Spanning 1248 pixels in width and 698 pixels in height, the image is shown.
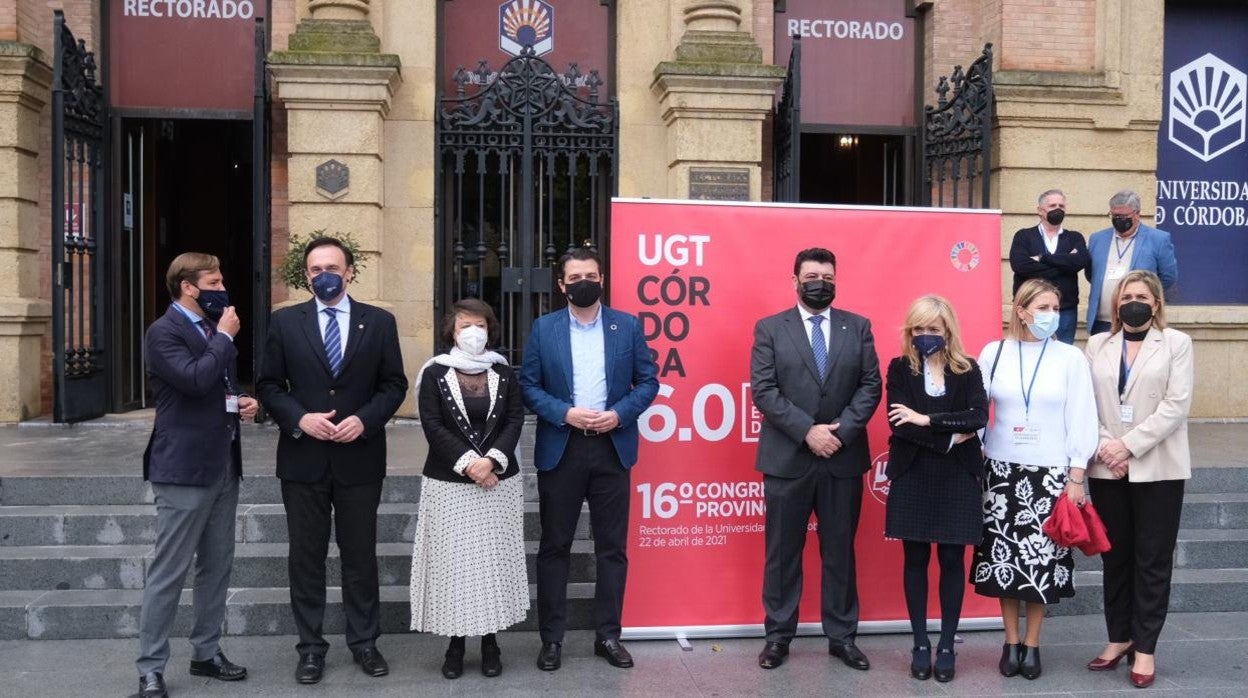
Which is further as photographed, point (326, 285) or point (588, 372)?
point (588, 372)

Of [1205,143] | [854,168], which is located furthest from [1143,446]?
[854,168]

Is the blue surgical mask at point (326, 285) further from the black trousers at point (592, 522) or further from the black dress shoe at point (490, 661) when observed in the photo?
the black dress shoe at point (490, 661)

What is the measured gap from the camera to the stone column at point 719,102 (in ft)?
36.2

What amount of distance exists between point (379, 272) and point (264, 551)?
4378 millimetres

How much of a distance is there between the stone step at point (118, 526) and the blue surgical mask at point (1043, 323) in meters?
3.16

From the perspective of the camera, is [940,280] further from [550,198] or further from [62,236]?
[62,236]

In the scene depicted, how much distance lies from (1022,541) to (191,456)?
4.07 meters

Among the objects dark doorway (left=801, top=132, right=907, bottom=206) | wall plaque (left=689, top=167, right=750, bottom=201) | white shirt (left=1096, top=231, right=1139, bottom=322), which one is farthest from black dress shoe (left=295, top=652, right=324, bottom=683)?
dark doorway (left=801, top=132, right=907, bottom=206)

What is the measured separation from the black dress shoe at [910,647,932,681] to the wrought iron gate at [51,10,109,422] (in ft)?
26.4

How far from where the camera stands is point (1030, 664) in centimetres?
579

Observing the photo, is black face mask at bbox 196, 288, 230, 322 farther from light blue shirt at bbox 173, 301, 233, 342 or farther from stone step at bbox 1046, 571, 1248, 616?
stone step at bbox 1046, 571, 1248, 616

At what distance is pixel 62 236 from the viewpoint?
33.4 feet

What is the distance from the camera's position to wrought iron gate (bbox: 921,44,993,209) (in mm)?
11125

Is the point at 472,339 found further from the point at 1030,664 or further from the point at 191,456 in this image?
the point at 1030,664
